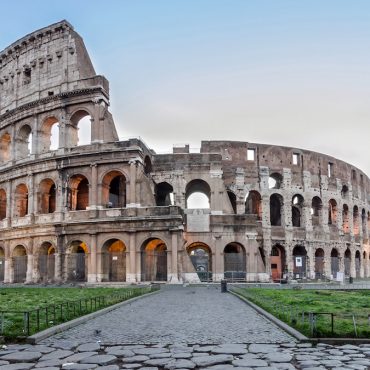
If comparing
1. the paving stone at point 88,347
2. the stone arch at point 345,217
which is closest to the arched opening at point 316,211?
the stone arch at point 345,217

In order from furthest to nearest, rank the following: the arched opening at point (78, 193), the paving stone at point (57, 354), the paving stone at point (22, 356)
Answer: the arched opening at point (78, 193)
the paving stone at point (57, 354)
the paving stone at point (22, 356)

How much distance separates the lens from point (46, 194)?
34.3m

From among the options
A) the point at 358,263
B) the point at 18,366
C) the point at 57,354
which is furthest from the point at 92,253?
the point at 358,263

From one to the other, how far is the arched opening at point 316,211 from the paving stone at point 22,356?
120ft

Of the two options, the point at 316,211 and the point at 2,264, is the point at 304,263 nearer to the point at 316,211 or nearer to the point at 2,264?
the point at 316,211

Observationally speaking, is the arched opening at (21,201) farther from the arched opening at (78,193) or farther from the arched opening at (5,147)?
the arched opening at (78,193)

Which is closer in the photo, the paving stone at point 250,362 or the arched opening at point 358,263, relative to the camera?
the paving stone at point 250,362

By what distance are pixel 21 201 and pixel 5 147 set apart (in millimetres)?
5376

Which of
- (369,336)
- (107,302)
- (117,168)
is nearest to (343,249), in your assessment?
(117,168)

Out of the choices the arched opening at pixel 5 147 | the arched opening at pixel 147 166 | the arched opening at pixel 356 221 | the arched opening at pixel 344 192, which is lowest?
the arched opening at pixel 356 221

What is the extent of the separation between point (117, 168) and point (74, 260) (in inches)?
270

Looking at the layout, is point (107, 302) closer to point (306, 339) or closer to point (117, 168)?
point (306, 339)

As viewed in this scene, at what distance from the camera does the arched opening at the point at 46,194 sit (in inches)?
1335

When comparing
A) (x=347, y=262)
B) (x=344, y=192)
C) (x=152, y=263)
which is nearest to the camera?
(x=152, y=263)
